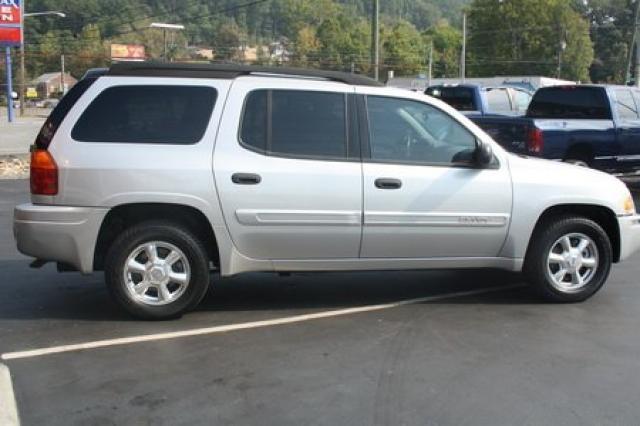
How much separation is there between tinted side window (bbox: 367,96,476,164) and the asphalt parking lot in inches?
48.8

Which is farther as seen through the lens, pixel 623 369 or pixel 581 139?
pixel 581 139

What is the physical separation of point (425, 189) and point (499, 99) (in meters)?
13.3

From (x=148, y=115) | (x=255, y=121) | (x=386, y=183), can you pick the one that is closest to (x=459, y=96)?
(x=386, y=183)

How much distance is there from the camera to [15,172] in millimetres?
17938

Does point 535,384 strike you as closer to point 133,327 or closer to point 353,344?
point 353,344

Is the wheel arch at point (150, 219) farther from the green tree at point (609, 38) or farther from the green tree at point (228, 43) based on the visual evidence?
the green tree at point (609, 38)

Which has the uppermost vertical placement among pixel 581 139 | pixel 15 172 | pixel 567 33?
pixel 567 33

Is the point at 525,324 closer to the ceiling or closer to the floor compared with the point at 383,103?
closer to the floor

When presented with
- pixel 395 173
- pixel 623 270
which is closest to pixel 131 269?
pixel 395 173

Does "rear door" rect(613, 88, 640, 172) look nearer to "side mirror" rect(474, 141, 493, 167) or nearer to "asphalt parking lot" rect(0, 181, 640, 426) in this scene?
"asphalt parking lot" rect(0, 181, 640, 426)

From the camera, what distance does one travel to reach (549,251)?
20.6 feet

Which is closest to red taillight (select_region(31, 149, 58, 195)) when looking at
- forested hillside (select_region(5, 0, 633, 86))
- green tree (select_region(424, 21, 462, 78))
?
forested hillside (select_region(5, 0, 633, 86))

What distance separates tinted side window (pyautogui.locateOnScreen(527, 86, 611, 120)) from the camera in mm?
12758

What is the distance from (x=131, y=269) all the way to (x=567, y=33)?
9431cm
